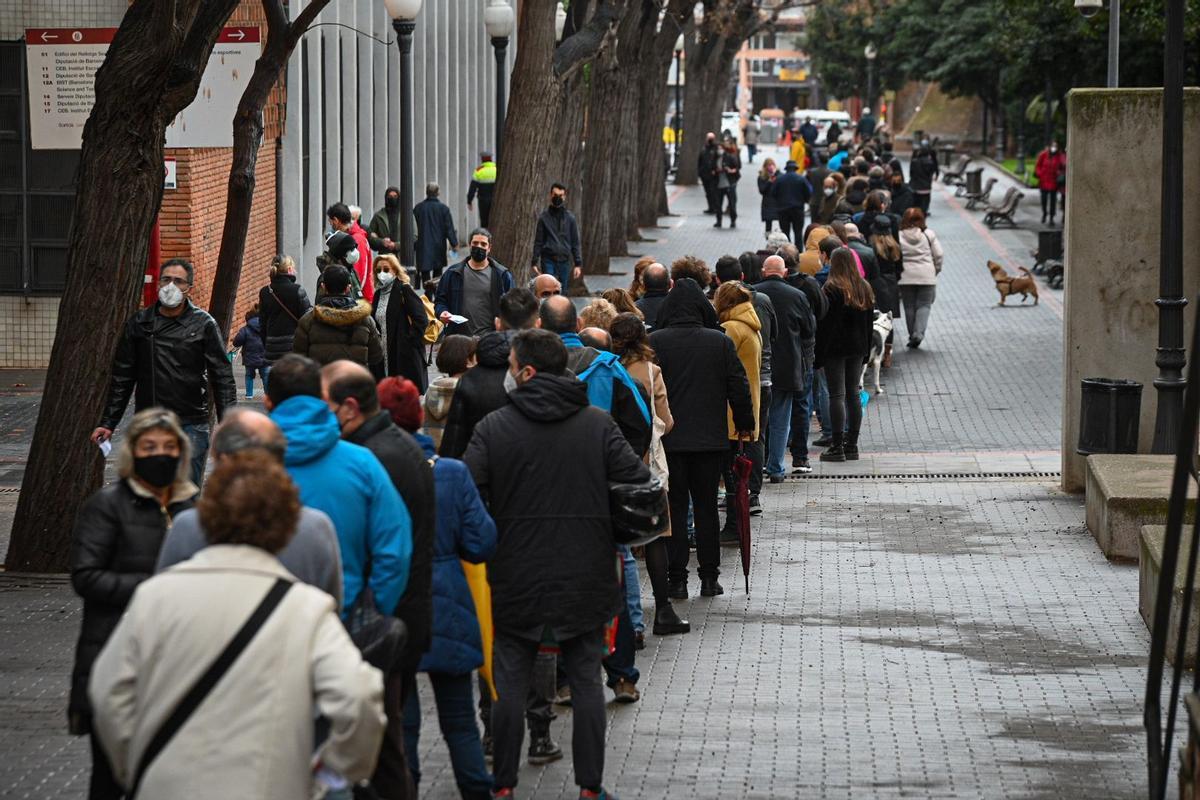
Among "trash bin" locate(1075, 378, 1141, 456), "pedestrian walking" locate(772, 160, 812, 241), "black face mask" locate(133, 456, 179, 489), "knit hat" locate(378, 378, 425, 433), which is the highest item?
"pedestrian walking" locate(772, 160, 812, 241)

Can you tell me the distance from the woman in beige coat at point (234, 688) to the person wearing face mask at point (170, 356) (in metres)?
6.22

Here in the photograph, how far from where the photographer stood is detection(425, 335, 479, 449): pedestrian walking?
8.74 m

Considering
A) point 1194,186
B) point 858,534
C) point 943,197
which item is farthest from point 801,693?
point 943,197

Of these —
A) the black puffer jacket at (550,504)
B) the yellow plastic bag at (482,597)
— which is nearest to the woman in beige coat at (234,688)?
the black puffer jacket at (550,504)

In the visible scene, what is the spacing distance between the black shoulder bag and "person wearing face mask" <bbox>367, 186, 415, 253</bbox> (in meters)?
17.0

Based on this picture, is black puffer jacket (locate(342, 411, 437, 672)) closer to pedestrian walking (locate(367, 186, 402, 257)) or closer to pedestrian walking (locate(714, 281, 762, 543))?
pedestrian walking (locate(714, 281, 762, 543))

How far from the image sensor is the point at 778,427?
1478 centimetres

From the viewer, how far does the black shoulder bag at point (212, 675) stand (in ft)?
15.3

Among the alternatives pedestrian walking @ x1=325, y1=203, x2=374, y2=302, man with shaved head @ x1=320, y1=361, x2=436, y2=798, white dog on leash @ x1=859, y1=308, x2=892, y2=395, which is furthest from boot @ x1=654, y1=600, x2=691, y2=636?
white dog on leash @ x1=859, y1=308, x2=892, y2=395

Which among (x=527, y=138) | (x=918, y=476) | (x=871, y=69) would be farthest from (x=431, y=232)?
(x=871, y=69)

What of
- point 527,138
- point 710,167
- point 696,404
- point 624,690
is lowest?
point 624,690

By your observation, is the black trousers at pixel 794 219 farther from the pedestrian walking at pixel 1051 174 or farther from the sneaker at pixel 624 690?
the sneaker at pixel 624 690

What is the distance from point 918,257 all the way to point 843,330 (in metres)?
7.63

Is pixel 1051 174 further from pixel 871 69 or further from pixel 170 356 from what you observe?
pixel 871 69
